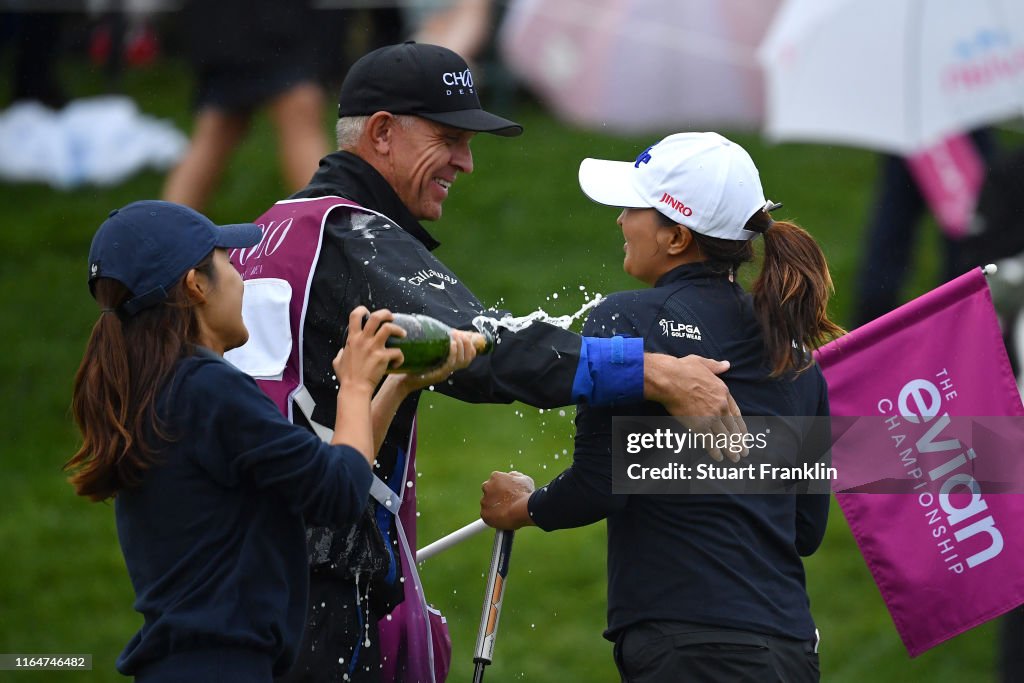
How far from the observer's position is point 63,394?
720cm

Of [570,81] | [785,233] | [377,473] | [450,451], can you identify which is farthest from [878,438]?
[570,81]

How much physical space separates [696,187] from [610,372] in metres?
0.46

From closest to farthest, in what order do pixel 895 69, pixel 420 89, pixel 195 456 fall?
pixel 195 456, pixel 420 89, pixel 895 69

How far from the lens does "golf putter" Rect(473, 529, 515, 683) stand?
3508 millimetres

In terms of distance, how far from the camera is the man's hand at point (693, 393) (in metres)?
3.02

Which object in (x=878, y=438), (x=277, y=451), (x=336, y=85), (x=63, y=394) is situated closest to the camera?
(x=277, y=451)

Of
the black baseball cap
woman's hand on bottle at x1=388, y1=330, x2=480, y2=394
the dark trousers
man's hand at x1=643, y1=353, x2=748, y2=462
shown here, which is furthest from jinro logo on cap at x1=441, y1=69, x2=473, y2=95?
the dark trousers

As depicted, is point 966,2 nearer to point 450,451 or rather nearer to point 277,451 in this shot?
point 450,451

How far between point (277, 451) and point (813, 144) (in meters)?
7.16

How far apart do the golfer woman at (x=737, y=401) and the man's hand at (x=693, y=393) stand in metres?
0.07

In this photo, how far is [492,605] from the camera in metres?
3.55

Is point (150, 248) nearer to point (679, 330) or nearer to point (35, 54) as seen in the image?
point (679, 330)

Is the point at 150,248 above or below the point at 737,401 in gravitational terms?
above

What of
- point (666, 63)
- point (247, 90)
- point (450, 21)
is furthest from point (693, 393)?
point (450, 21)
